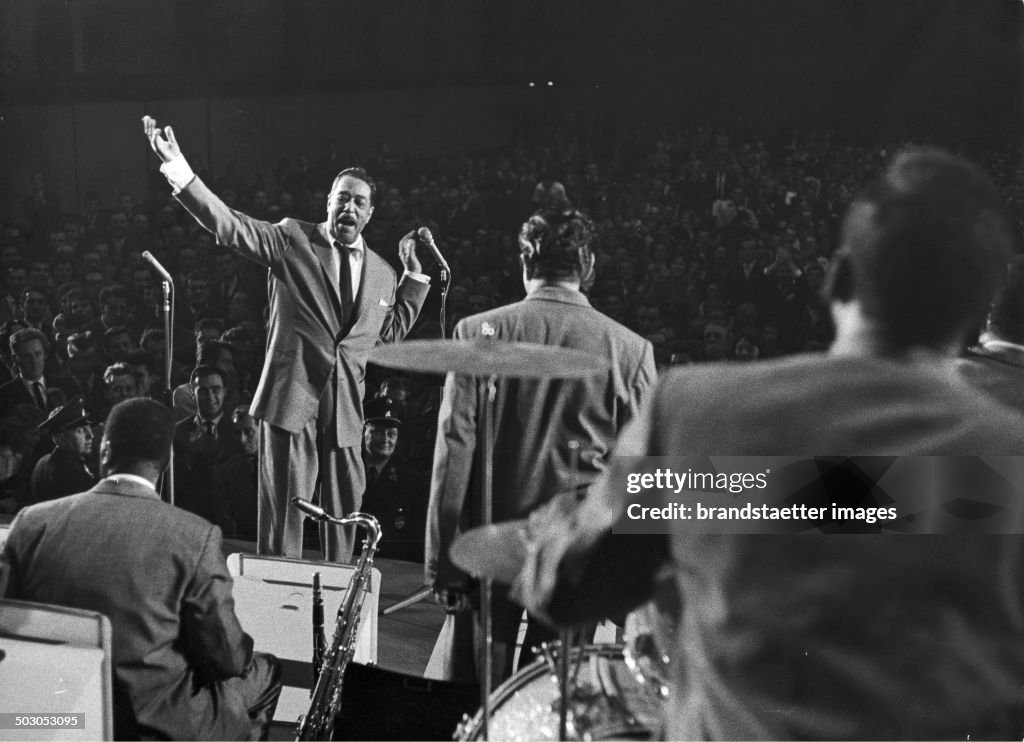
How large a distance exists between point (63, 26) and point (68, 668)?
1.92 m

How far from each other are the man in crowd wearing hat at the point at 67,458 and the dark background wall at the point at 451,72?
66cm

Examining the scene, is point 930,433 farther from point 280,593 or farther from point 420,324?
point 280,593

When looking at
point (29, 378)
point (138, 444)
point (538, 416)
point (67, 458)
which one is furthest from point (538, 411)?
point (29, 378)

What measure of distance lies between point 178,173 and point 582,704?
78.9 inches

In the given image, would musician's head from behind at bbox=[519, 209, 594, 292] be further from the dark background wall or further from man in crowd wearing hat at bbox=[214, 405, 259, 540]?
man in crowd wearing hat at bbox=[214, 405, 259, 540]

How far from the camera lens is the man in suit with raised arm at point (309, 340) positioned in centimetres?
A: 322

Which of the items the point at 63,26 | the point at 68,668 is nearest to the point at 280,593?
the point at 68,668

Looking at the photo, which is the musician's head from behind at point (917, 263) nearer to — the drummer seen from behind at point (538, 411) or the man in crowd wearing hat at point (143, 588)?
the drummer seen from behind at point (538, 411)

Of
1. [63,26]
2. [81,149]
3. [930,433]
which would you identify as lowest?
[930,433]

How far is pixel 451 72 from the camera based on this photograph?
310 cm

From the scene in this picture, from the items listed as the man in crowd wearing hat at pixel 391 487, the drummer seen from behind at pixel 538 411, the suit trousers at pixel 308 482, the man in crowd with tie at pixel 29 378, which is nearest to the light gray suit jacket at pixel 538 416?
the drummer seen from behind at pixel 538 411

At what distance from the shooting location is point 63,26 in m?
3.33

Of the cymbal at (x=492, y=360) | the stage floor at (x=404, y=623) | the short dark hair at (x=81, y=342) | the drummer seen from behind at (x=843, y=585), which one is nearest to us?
the drummer seen from behind at (x=843, y=585)

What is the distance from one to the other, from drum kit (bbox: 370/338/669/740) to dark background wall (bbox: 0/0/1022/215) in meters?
1.02
